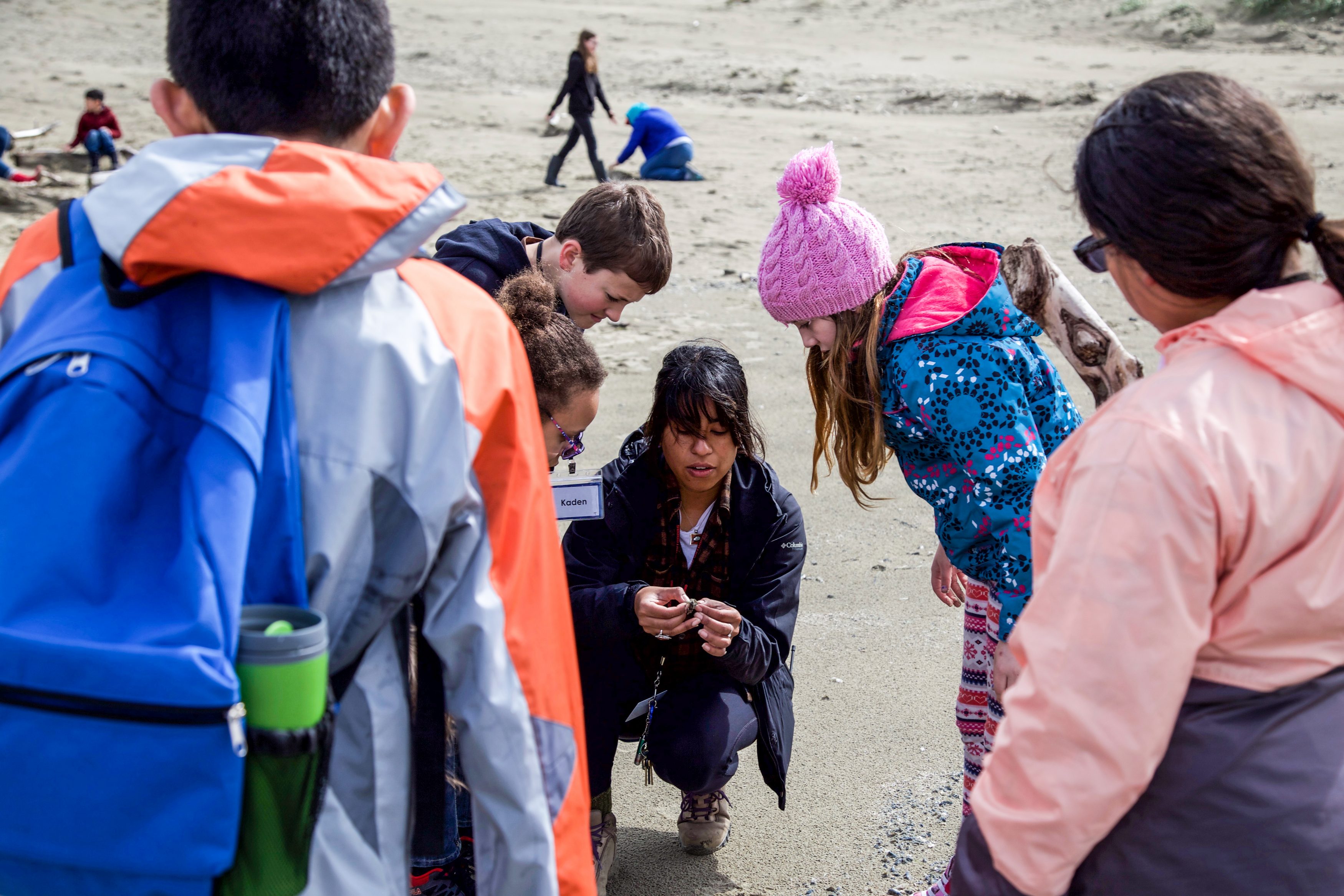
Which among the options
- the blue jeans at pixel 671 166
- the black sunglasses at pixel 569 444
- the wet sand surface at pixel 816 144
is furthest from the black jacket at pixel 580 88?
the black sunglasses at pixel 569 444

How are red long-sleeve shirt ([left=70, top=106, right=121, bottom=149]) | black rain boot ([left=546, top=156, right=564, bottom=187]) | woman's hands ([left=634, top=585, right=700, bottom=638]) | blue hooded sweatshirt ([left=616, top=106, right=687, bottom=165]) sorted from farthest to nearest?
blue hooded sweatshirt ([left=616, top=106, right=687, bottom=165]), red long-sleeve shirt ([left=70, top=106, right=121, bottom=149]), black rain boot ([left=546, top=156, right=564, bottom=187]), woman's hands ([left=634, top=585, right=700, bottom=638])

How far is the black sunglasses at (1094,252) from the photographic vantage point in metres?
1.54

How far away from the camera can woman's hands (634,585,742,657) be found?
256 centimetres

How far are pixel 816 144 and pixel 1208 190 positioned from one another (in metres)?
11.1

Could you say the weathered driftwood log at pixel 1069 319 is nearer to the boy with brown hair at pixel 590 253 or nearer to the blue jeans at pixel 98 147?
the boy with brown hair at pixel 590 253

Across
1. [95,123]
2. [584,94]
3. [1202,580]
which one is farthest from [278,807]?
[95,123]

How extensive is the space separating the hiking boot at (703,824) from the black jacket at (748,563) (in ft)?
0.58

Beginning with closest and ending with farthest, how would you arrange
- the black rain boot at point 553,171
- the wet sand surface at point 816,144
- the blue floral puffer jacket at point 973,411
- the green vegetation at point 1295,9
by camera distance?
the blue floral puffer jacket at point 973,411 → the wet sand surface at point 816,144 → the black rain boot at point 553,171 → the green vegetation at point 1295,9

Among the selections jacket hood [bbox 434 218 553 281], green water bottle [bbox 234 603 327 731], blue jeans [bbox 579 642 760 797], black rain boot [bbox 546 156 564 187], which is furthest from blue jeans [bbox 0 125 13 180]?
green water bottle [bbox 234 603 327 731]

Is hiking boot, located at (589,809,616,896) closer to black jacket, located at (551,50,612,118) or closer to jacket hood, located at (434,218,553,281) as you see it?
jacket hood, located at (434,218,553,281)

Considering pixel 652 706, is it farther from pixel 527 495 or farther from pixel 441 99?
pixel 441 99

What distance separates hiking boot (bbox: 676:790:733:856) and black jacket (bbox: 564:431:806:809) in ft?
0.58

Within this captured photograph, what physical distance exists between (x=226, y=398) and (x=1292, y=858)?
4.23 feet

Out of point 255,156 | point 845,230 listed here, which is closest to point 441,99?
point 845,230
